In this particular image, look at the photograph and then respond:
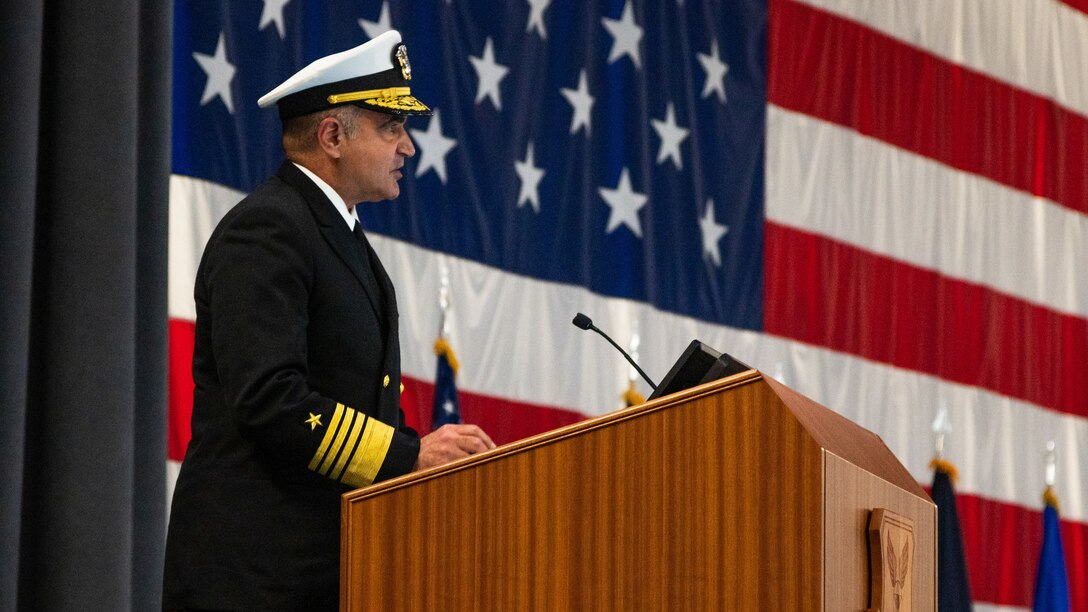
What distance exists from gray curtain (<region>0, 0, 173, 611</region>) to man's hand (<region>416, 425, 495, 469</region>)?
1.30 metres

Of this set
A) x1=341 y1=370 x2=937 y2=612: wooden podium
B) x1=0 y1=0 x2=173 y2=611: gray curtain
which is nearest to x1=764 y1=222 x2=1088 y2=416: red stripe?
x1=0 y1=0 x2=173 y2=611: gray curtain

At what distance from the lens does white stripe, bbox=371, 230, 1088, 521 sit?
174 inches

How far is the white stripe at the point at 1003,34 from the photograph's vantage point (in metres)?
5.97

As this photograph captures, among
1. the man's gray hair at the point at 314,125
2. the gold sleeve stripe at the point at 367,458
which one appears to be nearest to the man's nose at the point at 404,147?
the man's gray hair at the point at 314,125

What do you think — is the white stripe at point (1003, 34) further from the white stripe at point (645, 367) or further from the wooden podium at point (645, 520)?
the wooden podium at point (645, 520)

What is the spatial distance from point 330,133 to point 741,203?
10.8ft

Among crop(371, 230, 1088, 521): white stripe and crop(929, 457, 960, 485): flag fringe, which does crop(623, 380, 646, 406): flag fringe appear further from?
crop(929, 457, 960, 485): flag fringe

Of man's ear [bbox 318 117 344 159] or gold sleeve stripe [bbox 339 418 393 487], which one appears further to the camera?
man's ear [bbox 318 117 344 159]

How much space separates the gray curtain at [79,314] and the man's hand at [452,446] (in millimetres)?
1297

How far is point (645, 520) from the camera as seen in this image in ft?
5.37

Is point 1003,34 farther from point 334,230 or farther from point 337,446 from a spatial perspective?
point 337,446

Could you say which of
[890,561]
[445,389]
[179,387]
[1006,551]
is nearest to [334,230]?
[890,561]

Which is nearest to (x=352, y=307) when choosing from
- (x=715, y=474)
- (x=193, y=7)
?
(x=715, y=474)

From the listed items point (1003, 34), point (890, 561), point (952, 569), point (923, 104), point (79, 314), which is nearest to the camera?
point (890, 561)
